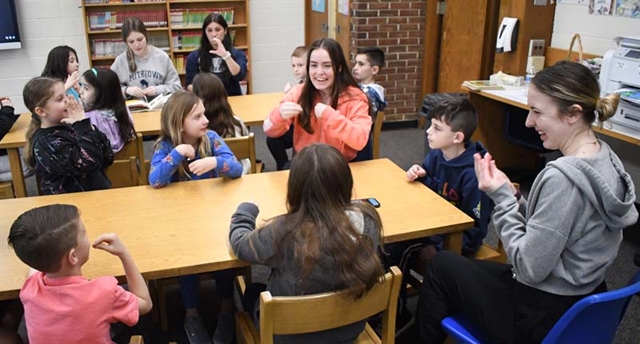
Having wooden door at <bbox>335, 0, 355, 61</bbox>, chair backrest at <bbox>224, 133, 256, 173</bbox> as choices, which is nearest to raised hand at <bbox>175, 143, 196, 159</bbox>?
chair backrest at <bbox>224, 133, 256, 173</bbox>

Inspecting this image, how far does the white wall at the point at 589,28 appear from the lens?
3.84 meters

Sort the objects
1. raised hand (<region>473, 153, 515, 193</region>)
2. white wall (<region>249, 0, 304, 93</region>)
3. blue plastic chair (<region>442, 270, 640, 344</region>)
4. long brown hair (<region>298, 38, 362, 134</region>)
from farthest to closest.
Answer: white wall (<region>249, 0, 304, 93</region>) → long brown hair (<region>298, 38, 362, 134</region>) → raised hand (<region>473, 153, 515, 193</region>) → blue plastic chair (<region>442, 270, 640, 344</region>)

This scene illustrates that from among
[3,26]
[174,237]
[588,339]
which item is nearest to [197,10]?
[3,26]

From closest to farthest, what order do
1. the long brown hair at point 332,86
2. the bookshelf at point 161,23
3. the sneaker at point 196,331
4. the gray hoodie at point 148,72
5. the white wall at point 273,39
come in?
the sneaker at point 196,331 < the long brown hair at point 332,86 < the gray hoodie at point 148,72 < the bookshelf at point 161,23 < the white wall at point 273,39

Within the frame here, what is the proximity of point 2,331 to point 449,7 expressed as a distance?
4.56m

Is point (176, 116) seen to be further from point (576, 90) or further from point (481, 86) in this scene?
point (481, 86)

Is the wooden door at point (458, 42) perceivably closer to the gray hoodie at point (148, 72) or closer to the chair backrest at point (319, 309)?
the gray hoodie at point (148, 72)

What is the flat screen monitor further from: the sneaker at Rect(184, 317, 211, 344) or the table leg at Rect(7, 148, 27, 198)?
the sneaker at Rect(184, 317, 211, 344)

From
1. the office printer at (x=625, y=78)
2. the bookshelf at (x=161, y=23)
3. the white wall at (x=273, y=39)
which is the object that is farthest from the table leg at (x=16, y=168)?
the white wall at (x=273, y=39)

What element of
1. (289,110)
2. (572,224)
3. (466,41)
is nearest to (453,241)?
(572,224)

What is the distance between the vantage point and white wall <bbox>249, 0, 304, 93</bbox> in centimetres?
638

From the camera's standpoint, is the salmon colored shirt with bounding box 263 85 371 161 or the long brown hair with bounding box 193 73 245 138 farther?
the long brown hair with bounding box 193 73 245 138

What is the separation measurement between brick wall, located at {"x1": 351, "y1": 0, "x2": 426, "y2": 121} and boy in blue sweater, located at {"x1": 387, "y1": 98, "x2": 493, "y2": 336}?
10.1 ft

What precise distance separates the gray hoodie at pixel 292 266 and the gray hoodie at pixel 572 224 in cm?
43
